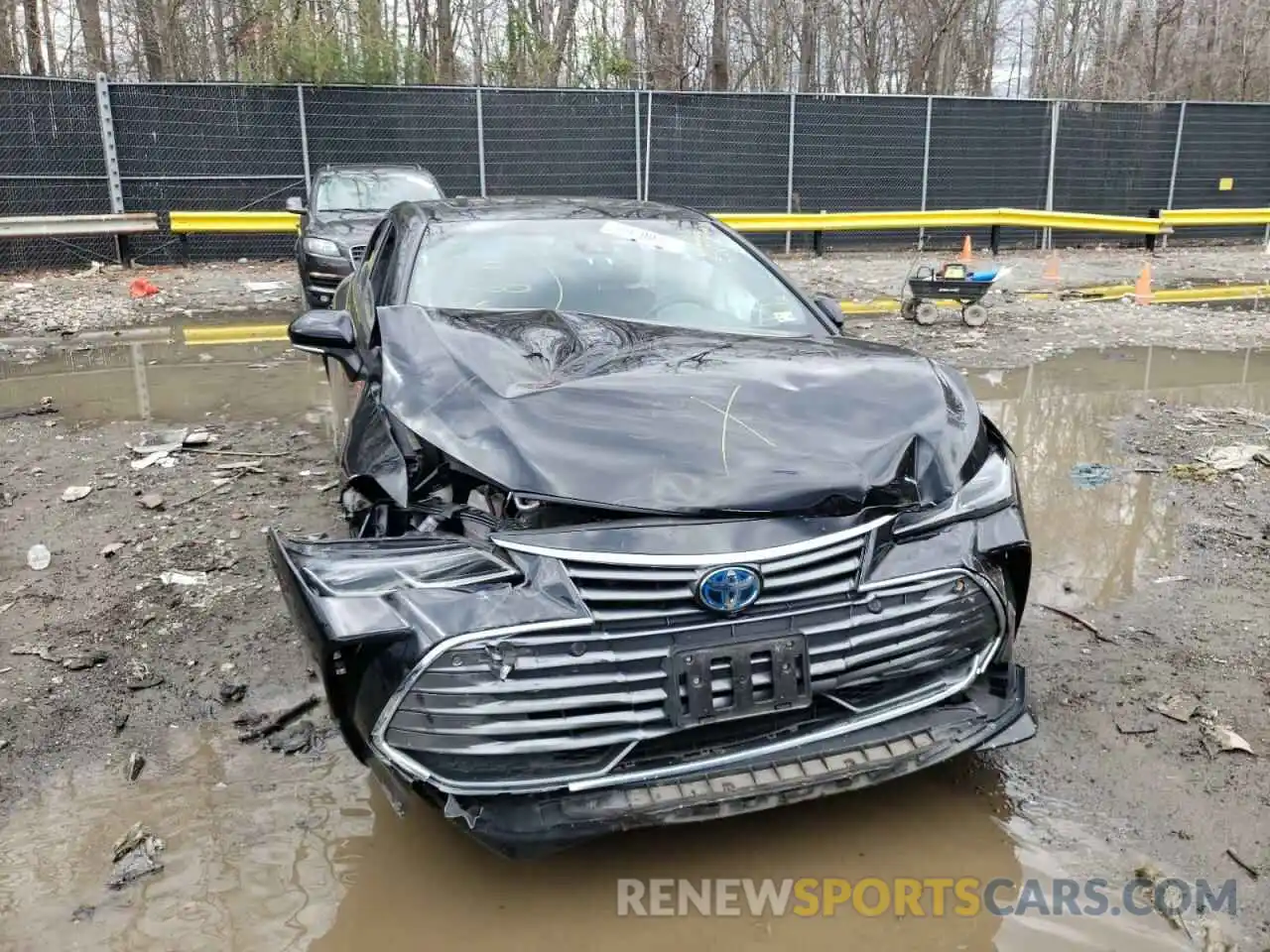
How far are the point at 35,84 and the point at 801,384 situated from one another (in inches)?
595

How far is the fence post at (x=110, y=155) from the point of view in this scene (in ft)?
47.9

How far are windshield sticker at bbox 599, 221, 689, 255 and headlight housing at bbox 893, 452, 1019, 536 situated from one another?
194 centimetres

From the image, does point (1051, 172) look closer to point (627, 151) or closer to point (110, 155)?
point (627, 151)

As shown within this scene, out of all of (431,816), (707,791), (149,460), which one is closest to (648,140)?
(149,460)

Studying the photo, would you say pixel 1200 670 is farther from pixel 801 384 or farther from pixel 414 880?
pixel 414 880

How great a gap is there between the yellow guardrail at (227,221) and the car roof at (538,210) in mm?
10276

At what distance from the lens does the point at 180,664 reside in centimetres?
382

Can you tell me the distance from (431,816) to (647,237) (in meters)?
2.73

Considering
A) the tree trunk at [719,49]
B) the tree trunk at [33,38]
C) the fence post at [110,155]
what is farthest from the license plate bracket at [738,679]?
the tree trunk at [33,38]

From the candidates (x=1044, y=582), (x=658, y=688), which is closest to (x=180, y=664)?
(x=658, y=688)

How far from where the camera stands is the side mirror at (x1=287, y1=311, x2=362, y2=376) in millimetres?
Answer: 4113

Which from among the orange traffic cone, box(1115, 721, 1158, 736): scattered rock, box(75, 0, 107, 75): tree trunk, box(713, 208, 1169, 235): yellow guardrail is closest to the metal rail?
box(713, 208, 1169, 235): yellow guardrail

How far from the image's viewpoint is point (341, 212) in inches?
441

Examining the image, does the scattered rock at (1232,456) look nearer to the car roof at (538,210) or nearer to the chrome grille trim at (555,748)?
the car roof at (538,210)
